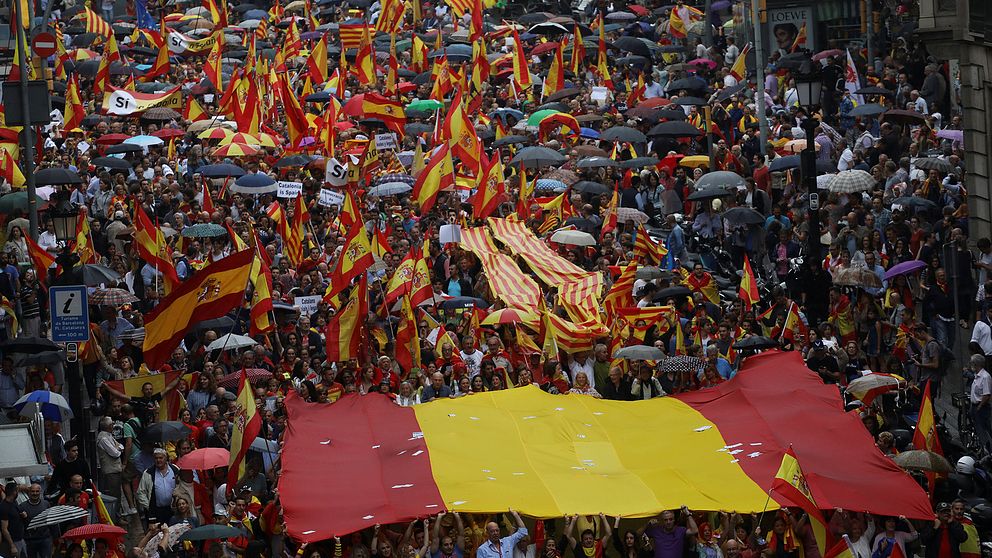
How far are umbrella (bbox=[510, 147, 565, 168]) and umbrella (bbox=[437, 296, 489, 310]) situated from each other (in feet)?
25.1

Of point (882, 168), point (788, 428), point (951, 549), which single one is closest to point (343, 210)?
point (882, 168)

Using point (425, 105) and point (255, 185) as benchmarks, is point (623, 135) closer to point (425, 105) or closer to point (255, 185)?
point (425, 105)

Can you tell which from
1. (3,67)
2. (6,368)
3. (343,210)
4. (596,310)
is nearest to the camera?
(6,368)

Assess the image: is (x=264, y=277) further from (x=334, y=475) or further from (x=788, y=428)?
(x=788, y=428)

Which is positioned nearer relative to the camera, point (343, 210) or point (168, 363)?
point (168, 363)

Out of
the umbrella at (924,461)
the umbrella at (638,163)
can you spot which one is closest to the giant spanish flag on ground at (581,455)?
the umbrella at (924,461)

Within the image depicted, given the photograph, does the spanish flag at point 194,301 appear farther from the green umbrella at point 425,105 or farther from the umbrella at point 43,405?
the green umbrella at point 425,105

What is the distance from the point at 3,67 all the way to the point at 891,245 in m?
22.1

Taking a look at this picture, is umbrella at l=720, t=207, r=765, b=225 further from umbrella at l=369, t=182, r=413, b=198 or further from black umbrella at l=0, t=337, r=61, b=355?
black umbrella at l=0, t=337, r=61, b=355

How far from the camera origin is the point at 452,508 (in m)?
21.2

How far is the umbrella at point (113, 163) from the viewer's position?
36.0 metres

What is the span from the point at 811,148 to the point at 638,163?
8711 mm

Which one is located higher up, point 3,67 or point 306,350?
point 3,67

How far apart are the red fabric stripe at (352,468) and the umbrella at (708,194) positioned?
914 centimetres
